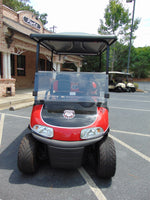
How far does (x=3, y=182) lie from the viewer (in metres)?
2.18

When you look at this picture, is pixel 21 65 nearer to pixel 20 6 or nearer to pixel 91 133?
pixel 91 133

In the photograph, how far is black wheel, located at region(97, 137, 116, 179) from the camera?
7.11ft

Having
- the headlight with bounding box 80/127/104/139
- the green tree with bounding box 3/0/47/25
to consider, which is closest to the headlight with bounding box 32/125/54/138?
the headlight with bounding box 80/127/104/139

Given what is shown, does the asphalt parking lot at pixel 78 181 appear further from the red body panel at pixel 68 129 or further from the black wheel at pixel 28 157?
the red body panel at pixel 68 129

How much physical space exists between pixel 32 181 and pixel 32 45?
9.68 m

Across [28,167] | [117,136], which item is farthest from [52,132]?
[117,136]

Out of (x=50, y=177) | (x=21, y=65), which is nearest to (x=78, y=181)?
(x=50, y=177)

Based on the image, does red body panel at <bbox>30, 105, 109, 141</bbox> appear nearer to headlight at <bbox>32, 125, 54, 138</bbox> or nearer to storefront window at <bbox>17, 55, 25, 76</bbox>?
headlight at <bbox>32, 125, 54, 138</bbox>

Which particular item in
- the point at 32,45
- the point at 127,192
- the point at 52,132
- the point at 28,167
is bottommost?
the point at 127,192

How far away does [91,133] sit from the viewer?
2.10 m

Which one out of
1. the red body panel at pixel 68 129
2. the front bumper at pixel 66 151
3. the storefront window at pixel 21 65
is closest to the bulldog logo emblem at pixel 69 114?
the red body panel at pixel 68 129

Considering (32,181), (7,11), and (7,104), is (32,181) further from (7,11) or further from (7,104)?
(7,11)

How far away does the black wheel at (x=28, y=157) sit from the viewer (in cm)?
217

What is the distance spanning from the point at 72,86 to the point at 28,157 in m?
1.33
